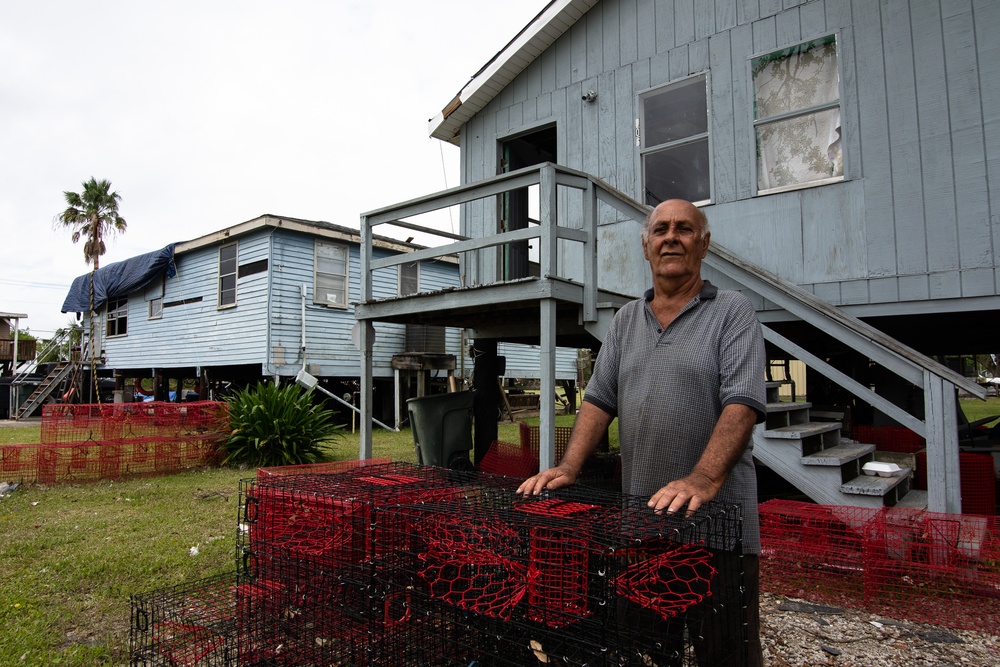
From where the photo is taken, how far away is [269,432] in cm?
941

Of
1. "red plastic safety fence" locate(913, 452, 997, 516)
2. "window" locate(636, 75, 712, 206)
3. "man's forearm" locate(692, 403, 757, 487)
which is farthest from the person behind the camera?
"window" locate(636, 75, 712, 206)

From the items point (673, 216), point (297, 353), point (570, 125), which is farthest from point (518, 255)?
point (297, 353)

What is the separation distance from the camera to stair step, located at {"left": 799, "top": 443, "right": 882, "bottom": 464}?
4.55 m

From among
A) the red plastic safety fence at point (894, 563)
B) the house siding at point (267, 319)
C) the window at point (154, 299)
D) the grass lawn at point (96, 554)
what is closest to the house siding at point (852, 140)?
the red plastic safety fence at point (894, 563)

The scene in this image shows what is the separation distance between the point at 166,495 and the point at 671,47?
749cm

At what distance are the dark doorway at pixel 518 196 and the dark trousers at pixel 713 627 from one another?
6.47m

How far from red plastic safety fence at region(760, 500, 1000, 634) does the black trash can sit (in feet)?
11.8

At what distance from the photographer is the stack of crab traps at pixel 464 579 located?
1.83 m

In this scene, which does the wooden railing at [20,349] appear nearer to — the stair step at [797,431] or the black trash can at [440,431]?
the black trash can at [440,431]

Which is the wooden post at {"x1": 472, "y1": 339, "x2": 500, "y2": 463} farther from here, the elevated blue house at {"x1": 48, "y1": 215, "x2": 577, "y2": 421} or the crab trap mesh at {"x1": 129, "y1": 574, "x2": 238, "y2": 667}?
the elevated blue house at {"x1": 48, "y1": 215, "x2": 577, "y2": 421}

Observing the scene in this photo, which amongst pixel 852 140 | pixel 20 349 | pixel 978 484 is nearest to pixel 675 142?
pixel 852 140

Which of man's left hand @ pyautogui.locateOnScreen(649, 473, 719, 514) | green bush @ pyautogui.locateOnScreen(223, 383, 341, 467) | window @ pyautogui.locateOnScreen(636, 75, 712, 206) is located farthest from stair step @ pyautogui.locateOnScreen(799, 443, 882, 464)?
green bush @ pyautogui.locateOnScreen(223, 383, 341, 467)

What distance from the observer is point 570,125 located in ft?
25.1

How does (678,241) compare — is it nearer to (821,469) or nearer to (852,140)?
(821,469)
